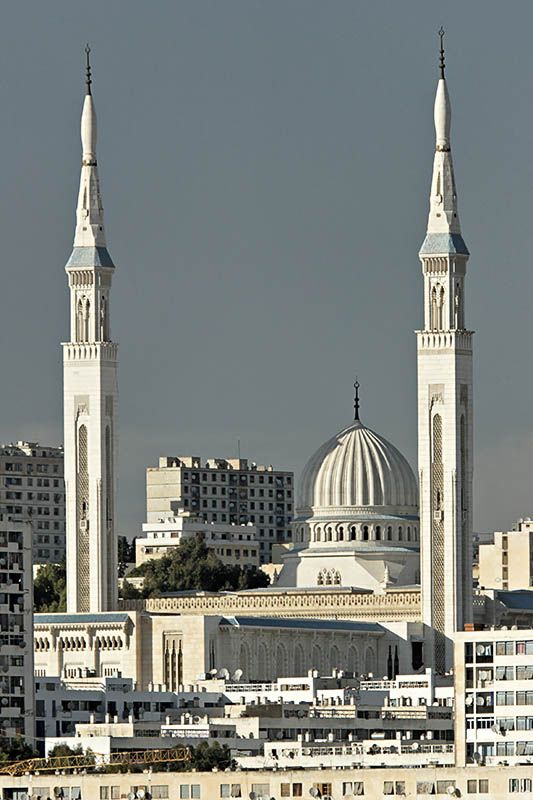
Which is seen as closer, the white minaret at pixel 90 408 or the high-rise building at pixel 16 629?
the high-rise building at pixel 16 629

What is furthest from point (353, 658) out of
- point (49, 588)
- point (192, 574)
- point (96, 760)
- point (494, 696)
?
point (494, 696)

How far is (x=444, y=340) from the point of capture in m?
166

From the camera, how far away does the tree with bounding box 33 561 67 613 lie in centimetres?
18238

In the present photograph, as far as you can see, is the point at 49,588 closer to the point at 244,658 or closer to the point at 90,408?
the point at 90,408

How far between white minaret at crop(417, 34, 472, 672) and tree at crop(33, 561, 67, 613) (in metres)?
22.2

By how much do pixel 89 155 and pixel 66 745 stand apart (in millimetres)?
47181

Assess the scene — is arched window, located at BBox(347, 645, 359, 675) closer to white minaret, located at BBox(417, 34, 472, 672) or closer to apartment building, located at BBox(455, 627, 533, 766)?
white minaret, located at BBox(417, 34, 472, 672)

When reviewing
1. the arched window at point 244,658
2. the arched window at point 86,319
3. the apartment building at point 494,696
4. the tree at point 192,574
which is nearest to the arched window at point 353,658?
the arched window at point 244,658

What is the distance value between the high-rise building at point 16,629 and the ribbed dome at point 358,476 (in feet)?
134

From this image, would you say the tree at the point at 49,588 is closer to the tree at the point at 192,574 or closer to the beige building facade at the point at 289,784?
the tree at the point at 192,574

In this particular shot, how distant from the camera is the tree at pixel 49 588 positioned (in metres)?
182

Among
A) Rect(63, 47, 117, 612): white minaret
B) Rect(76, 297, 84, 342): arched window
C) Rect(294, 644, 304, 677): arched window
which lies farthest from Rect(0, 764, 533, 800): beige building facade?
Rect(76, 297, 84, 342): arched window

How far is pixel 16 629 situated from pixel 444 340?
108 feet

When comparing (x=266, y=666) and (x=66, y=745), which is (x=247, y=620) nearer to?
(x=266, y=666)
